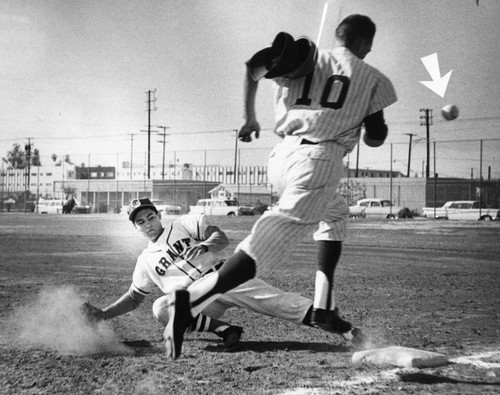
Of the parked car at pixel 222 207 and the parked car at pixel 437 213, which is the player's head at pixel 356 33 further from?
the parked car at pixel 222 207

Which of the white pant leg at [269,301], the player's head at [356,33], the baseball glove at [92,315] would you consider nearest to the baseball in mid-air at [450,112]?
the player's head at [356,33]

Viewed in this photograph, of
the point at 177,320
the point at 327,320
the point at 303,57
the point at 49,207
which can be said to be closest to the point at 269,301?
the point at 327,320

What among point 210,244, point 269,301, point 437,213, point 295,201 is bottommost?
point 437,213

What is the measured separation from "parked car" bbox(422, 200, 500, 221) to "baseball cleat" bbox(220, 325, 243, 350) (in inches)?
1067

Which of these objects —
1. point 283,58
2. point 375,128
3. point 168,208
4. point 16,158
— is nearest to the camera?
point 283,58

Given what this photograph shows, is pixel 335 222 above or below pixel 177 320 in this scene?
above

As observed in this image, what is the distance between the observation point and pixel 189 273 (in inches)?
149

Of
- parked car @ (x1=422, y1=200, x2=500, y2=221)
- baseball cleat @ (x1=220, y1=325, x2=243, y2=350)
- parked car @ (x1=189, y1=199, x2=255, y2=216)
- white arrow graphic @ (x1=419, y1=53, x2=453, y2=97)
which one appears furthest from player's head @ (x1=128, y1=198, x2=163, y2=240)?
parked car @ (x1=189, y1=199, x2=255, y2=216)

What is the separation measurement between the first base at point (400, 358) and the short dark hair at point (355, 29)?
5.31ft

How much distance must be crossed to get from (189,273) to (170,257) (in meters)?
0.17

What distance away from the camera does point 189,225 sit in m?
3.92

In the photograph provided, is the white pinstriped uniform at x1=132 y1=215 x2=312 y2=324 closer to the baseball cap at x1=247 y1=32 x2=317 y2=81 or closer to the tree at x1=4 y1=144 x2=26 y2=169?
the baseball cap at x1=247 y1=32 x2=317 y2=81

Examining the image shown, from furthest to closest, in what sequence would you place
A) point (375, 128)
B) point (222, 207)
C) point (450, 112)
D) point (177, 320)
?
1. point (222, 207)
2. point (450, 112)
3. point (375, 128)
4. point (177, 320)

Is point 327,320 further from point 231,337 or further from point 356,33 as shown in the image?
point 356,33
